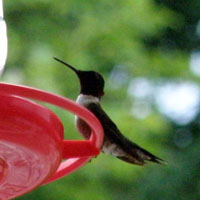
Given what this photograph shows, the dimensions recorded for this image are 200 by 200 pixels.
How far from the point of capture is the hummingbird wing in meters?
3.22

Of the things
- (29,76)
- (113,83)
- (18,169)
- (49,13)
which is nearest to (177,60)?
(113,83)

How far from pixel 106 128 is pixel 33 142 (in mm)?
1050

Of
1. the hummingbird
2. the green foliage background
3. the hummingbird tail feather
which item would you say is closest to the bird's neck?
the hummingbird

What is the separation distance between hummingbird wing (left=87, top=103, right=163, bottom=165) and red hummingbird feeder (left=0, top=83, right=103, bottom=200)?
0.65 metres

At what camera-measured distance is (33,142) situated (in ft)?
7.31

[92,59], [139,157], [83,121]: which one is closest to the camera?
[83,121]

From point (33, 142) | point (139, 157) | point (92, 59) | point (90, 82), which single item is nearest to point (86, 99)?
point (90, 82)

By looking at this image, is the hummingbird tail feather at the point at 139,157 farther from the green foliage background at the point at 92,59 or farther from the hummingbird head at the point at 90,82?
the green foliage background at the point at 92,59

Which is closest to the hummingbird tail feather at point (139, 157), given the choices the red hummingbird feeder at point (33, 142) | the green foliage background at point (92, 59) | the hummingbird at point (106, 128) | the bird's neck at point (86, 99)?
the hummingbird at point (106, 128)

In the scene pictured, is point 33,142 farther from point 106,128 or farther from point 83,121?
point 106,128

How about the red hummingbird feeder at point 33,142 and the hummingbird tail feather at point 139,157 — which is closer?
the red hummingbird feeder at point 33,142

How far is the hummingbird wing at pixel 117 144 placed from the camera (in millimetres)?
3221

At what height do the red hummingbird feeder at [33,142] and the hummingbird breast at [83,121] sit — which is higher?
the red hummingbird feeder at [33,142]

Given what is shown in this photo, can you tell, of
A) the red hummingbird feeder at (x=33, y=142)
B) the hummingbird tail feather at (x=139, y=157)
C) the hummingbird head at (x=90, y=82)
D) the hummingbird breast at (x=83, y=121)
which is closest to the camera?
the red hummingbird feeder at (x=33, y=142)
